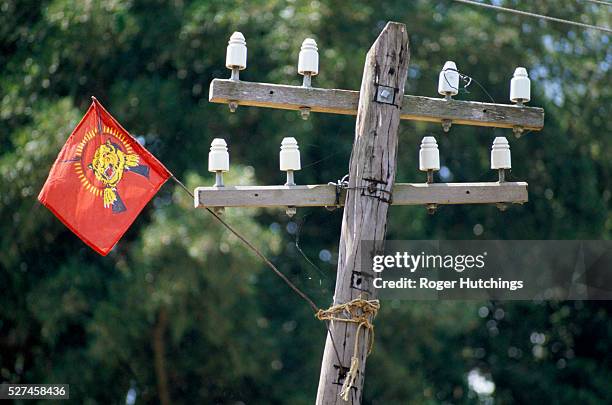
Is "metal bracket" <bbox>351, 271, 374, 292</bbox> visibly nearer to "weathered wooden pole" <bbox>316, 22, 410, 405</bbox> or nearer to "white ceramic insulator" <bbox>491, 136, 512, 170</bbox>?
"weathered wooden pole" <bbox>316, 22, 410, 405</bbox>

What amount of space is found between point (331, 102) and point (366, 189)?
2.29 feet

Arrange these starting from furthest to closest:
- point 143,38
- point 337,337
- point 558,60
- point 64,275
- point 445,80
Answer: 1. point 558,60
2. point 143,38
3. point 64,275
4. point 445,80
5. point 337,337

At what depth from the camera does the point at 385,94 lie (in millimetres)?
7957

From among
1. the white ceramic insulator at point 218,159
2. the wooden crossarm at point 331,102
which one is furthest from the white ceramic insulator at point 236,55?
the white ceramic insulator at point 218,159

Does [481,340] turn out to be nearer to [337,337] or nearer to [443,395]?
[443,395]

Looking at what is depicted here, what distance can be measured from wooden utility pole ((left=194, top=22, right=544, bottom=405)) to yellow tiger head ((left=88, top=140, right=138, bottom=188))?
772mm

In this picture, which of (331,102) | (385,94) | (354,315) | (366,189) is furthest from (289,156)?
(354,315)

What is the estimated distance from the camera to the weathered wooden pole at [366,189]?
7738 mm

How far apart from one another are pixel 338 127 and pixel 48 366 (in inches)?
225

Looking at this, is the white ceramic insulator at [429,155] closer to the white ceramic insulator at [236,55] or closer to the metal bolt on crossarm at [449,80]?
the metal bolt on crossarm at [449,80]

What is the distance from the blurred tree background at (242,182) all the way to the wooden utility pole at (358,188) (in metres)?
7.37

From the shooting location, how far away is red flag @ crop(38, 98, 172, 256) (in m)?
8.38

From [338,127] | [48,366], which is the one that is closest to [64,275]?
[48,366]

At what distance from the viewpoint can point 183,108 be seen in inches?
730
